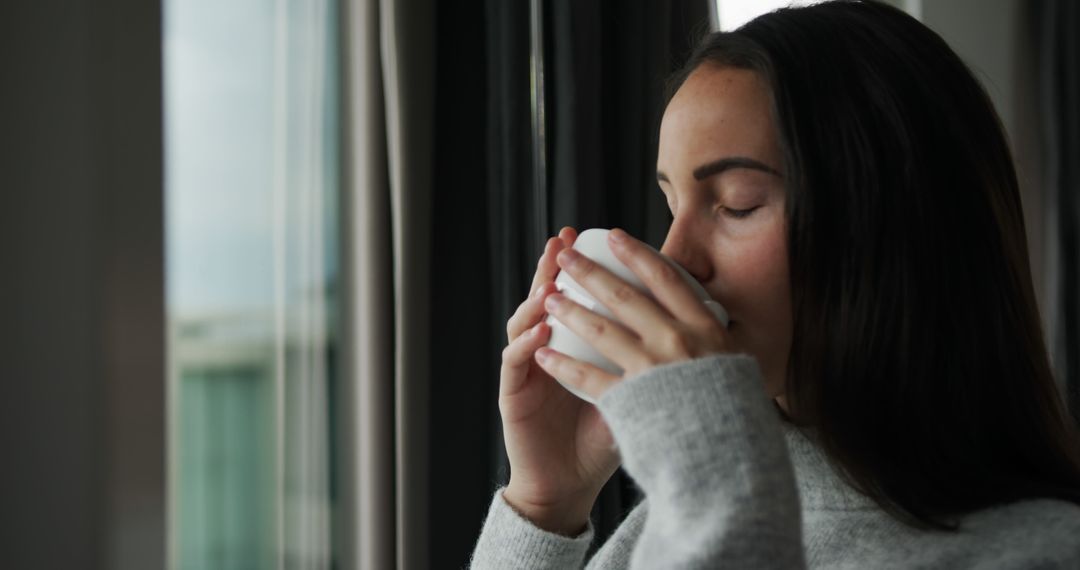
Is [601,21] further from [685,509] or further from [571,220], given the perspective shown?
[685,509]

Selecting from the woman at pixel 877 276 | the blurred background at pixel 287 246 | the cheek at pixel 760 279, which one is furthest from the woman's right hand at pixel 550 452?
the blurred background at pixel 287 246

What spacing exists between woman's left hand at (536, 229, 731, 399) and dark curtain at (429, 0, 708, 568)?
0.86m

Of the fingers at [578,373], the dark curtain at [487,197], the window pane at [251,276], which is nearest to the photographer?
the fingers at [578,373]

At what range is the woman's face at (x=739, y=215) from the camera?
2.63 ft

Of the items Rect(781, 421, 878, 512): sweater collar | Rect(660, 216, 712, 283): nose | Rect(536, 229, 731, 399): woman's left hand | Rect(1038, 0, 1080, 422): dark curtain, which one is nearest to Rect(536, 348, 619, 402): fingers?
Rect(536, 229, 731, 399): woman's left hand

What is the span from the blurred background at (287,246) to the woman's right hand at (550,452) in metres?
0.57

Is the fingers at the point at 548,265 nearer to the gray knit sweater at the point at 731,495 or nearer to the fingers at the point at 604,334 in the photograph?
the fingers at the point at 604,334

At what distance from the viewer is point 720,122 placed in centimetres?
82

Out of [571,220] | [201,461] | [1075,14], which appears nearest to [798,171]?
[571,220]

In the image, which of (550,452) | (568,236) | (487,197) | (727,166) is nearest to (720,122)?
(727,166)

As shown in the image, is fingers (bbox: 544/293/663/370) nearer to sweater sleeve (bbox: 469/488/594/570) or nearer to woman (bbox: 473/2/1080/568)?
woman (bbox: 473/2/1080/568)

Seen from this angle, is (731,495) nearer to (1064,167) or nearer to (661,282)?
(661,282)

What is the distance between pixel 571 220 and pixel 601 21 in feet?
1.28

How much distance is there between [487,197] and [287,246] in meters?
0.35
